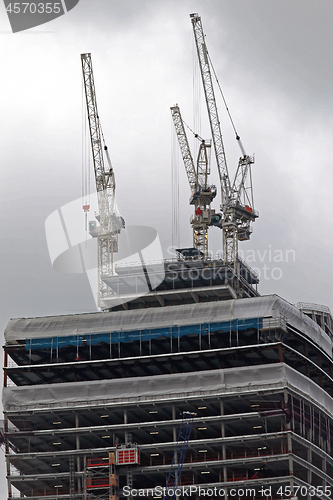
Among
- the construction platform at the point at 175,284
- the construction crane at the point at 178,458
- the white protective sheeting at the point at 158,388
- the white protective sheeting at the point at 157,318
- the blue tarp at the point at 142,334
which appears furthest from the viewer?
the construction platform at the point at 175,284

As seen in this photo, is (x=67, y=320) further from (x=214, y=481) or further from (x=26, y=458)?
(x=214, y=481)

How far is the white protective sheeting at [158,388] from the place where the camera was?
158m

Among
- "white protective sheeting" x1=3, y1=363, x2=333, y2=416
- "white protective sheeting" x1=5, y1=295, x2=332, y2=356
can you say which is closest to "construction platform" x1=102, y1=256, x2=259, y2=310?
"white protective sheeting" x1=5, y1=295, x2=332, y2=356

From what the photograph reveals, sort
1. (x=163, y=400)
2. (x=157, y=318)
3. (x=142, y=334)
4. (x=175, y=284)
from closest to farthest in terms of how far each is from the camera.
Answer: (x=163, y=400) < (x=142, y=334) < (x=157, y=318) < (x=175, y=284)

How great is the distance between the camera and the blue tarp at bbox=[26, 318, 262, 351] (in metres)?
165

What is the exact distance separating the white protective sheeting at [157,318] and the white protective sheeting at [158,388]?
10.5 metres

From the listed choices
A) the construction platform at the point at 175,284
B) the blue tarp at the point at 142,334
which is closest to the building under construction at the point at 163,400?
the blue tarp at the point at 142,334

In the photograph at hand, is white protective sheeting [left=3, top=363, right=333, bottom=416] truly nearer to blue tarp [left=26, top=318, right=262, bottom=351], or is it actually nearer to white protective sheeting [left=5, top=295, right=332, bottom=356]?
blue tarp [left=26, top=318, right=262, bottom=351]

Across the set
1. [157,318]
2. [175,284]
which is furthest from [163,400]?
[175,284]

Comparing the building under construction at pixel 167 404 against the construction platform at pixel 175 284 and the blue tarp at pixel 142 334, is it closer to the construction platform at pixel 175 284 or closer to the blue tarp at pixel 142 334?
the blue tarp at pixel 142 334

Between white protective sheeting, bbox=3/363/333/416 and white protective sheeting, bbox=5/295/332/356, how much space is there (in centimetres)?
1046

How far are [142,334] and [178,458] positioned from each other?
78.2 ft

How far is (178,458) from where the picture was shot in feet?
517

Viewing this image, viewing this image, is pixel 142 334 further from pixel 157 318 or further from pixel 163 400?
pixel 163 400
